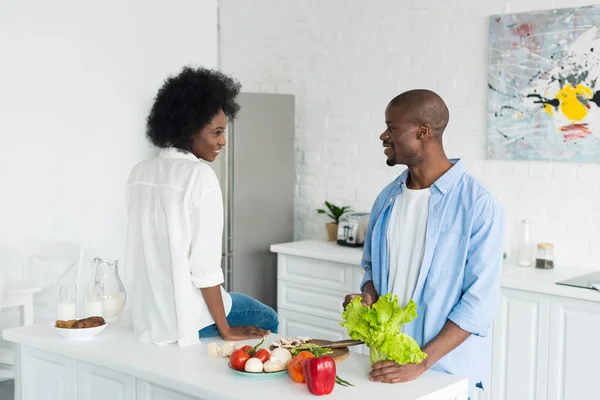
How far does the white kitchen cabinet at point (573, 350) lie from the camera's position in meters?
3.23

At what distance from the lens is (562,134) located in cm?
378

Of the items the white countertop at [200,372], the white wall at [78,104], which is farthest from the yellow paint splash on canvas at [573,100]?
the white wall at [78,104]

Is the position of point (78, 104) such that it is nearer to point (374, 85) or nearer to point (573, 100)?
point (374, 85)

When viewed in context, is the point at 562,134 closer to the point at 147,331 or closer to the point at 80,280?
the point at 147,331

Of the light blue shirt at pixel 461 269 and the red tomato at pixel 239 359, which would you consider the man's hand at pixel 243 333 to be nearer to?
the red tomato at pixel 239 359

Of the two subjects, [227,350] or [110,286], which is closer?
[227,350]

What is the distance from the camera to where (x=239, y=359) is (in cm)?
219

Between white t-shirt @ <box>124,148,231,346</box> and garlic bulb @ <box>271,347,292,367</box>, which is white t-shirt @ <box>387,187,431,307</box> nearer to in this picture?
garlic bulb @ <box>271,347,292,367</box>

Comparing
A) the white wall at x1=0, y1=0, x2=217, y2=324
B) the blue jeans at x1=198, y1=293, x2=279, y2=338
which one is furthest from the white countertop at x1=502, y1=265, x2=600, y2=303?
the white wall at x1=0, y1=0, x2=217, y2=324

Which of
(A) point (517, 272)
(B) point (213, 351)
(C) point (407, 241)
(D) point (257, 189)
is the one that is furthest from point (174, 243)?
(D) point (257, 189)

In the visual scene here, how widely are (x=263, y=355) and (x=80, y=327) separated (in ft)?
2.41

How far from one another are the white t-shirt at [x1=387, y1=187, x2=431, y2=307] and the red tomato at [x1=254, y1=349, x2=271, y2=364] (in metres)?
0.48

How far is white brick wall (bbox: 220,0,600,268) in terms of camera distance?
12.7 ft

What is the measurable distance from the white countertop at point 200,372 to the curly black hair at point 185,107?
679mm
